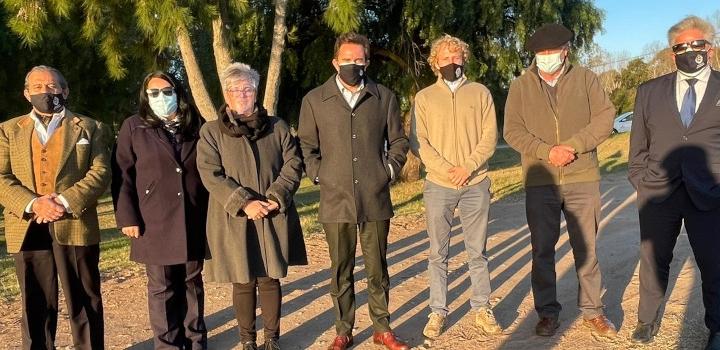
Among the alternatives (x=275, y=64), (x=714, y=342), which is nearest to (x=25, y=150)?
(x=714, y=342)

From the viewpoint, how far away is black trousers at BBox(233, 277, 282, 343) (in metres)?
4.55

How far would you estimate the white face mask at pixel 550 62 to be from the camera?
190 inches

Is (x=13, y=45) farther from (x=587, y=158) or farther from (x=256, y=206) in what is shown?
(x=587, y=158)

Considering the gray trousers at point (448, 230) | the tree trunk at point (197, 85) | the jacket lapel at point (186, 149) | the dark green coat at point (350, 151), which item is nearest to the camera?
the jacket lapel at point (186, 149)

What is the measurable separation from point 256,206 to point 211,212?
42cm

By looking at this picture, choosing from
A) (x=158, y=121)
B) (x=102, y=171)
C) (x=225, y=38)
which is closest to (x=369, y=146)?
(x=158, y=121)

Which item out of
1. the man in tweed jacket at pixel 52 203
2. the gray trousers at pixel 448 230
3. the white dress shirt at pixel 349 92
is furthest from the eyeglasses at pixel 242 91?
the gray trousers at pixel 448 230

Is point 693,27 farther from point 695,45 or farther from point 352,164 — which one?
point 352,164

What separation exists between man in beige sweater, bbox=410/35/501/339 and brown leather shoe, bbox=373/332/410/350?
0.34 metres

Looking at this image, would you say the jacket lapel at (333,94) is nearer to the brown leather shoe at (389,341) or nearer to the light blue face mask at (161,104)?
the light blue face mask at (161,104)

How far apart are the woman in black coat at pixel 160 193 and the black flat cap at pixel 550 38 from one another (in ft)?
8.45

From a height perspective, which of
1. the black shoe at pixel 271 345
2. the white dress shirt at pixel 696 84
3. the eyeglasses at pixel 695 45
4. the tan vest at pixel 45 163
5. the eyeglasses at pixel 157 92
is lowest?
the black shoe at pixel 271 345

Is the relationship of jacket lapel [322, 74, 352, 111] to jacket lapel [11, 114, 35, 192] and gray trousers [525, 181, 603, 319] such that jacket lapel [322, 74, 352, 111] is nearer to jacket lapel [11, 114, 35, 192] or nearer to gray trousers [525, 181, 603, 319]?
gray trousers [525, 181, 603, 319]

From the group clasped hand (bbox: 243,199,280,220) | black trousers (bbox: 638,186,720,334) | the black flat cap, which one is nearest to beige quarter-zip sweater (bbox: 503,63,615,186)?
the black flat cap
